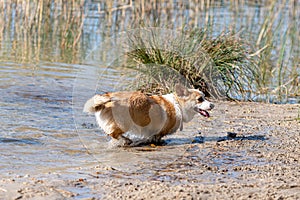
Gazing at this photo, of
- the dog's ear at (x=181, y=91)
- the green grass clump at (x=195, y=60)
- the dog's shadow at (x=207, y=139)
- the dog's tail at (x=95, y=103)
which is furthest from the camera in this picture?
the green grass clump at (x=195, y=60)

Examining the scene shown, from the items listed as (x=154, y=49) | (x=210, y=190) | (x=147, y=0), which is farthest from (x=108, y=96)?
(x=147, y=0)

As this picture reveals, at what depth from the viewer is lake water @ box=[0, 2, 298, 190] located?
5.22 meters

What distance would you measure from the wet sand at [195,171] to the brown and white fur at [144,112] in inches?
6.9

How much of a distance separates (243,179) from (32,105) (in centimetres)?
365

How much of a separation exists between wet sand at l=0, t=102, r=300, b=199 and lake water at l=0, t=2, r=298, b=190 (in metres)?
0.14

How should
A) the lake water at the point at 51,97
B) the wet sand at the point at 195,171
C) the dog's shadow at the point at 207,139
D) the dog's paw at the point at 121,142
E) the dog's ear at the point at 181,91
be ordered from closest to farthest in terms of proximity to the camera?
1. the wet sand at the point at 195,171
2. the lake water at the point at 51,97
3. the dog's paw at the point at 121,142
4. the dog's ear at the point at 181,91
5. the dog's shadow at the point at 207,139

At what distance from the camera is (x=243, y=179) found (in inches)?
181

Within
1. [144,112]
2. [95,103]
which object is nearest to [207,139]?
[144,112]

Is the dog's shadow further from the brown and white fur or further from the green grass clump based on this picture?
the green grass clump

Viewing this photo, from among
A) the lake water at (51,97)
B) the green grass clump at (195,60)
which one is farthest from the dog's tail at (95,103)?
the green grass clump at (195,60)

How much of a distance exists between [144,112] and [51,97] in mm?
2708

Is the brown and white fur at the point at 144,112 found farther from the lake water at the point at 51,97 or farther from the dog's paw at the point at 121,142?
the lake water at the point at 51,97

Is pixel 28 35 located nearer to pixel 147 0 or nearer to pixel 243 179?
pixel 147 0

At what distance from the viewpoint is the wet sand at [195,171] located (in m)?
4.06
